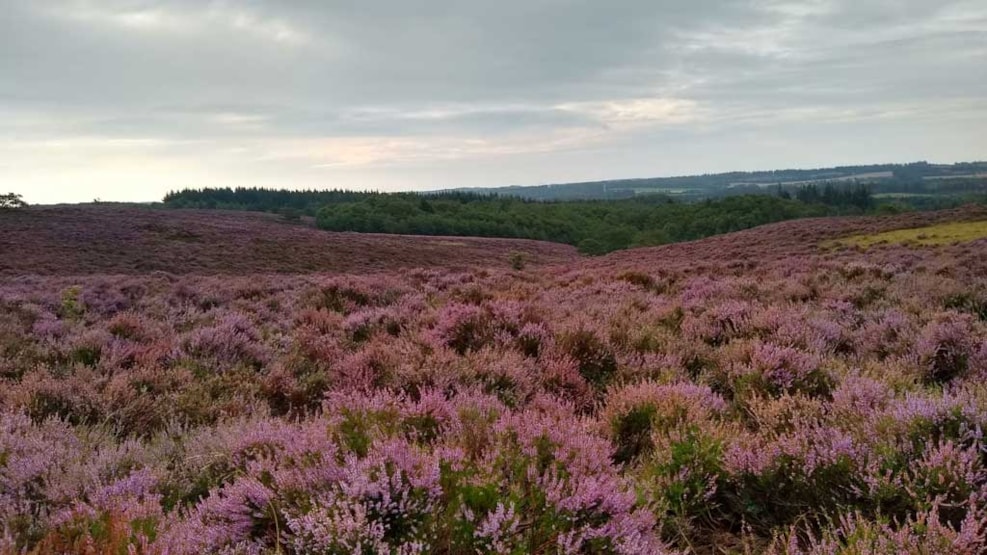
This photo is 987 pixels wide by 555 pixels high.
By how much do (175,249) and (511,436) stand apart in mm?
45656

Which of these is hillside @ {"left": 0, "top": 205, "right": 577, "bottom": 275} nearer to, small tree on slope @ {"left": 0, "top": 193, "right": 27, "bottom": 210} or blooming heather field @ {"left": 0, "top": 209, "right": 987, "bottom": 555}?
small tree on slope @ {"left": 0, "top": 193, "right": 27, "bottom": 210}

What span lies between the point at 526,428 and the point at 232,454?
1.79 m

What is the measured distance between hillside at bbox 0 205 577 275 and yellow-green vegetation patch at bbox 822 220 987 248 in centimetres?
2854

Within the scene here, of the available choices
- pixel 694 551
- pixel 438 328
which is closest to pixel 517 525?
pixel 694 551

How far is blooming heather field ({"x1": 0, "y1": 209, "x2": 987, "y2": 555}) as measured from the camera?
7.30 feet

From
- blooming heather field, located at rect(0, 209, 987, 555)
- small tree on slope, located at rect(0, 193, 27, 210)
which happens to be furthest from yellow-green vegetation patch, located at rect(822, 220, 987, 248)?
small tree on slope, located at rect(0, 193, 27, 210)

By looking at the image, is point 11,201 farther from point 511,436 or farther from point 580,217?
point 580,217

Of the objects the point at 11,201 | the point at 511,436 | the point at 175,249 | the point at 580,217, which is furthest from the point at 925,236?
the point at 580,217

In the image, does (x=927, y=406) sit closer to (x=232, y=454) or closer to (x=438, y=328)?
(x=232, y=454)

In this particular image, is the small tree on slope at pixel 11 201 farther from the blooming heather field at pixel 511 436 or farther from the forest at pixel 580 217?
the blooming heather field at pixel 511 436

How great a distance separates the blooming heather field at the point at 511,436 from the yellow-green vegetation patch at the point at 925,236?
81.9 ft

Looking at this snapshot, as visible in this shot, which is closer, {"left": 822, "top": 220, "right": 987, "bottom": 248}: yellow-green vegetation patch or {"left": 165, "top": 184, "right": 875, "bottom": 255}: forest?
{"left": 822, "top": 220, "right": 987, "bottom": 248}: yellow-green vegetation patch

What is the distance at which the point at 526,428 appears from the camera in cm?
304

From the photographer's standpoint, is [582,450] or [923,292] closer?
[582,450]
